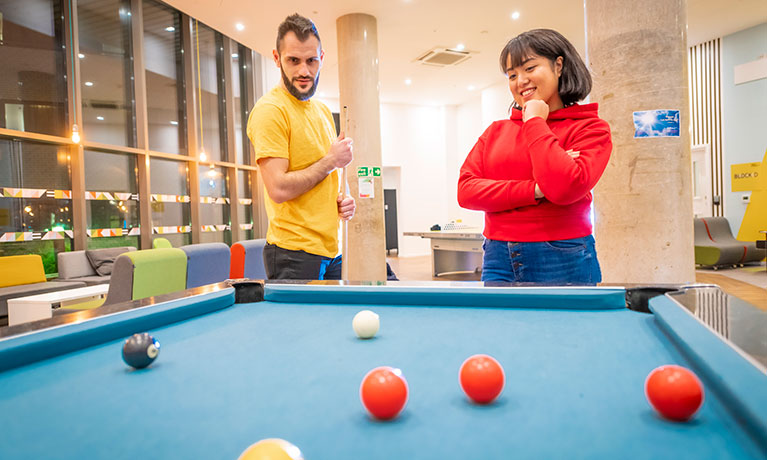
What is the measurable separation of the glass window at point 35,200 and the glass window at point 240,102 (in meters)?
3.48

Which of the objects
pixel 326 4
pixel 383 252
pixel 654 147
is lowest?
pixel 383 252

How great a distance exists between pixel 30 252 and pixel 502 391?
6.91 metres

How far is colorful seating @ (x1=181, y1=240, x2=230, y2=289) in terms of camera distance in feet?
12.4

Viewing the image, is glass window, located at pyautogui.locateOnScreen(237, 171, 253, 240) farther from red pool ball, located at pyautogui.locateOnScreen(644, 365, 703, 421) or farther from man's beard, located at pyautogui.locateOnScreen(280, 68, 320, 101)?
red pool ball, located at pyautogui.locateOnScreen(644, 365, 703, 421)

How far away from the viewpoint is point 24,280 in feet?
17.7

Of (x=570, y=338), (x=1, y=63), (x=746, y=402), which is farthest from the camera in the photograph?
(x=1, y=63)

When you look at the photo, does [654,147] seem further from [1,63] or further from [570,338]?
[1,63]

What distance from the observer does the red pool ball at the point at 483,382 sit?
0.73 metres

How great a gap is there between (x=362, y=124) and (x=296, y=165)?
4061mm

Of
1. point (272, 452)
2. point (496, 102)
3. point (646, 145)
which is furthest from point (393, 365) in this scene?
point (496, 102)

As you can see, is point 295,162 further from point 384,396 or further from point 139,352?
point 384,396

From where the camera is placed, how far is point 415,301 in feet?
5.08

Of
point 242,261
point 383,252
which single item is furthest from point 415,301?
point 383,252

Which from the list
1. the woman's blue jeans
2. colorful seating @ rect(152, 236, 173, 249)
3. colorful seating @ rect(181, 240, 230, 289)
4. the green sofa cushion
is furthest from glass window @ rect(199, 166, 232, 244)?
the woman's blue jeans
